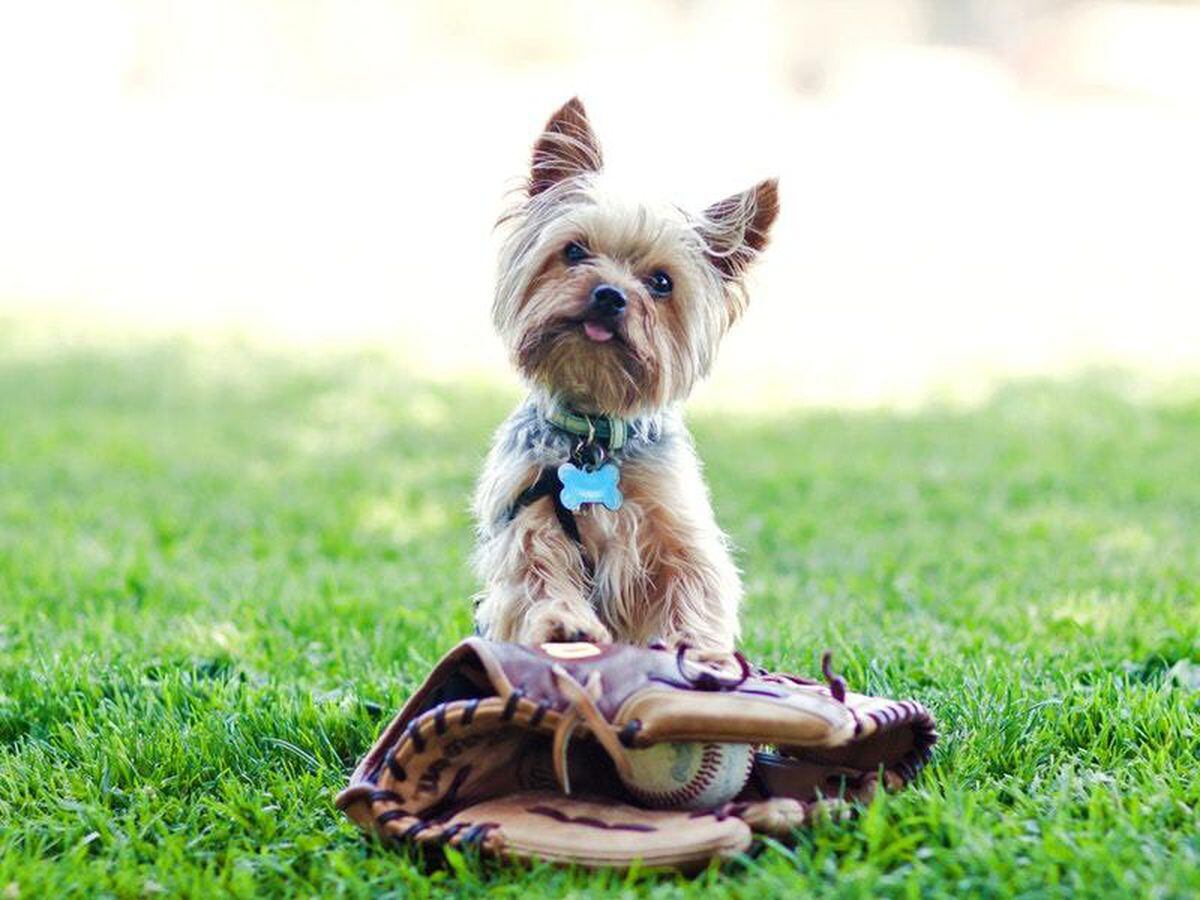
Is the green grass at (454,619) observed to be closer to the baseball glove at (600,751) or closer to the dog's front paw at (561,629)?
the baseball glove at (600,751)

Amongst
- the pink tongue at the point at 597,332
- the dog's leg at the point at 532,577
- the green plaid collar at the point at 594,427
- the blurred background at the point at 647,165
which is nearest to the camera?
the dog's leg at the point at 532,577

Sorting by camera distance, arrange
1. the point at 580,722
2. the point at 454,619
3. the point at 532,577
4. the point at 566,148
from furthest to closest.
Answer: the point at 454,619
the point at 566,148
the point at 532,577
the point at 580,722

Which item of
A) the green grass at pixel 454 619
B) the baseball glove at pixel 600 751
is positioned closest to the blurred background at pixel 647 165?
the green grass at pixel 454 619

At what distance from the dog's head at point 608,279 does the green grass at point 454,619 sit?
128 cm

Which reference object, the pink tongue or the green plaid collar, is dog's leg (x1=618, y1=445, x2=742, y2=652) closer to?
the green plaid collar

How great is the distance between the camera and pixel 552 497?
470 centimetres

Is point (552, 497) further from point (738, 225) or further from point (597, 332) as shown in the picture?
point (738, 225)

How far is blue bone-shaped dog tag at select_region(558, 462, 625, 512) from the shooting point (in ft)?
15.1

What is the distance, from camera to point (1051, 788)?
168 inches

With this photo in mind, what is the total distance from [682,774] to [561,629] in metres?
0.57

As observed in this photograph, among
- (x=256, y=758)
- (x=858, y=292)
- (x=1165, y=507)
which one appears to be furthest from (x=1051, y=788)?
(x=858, y=292)

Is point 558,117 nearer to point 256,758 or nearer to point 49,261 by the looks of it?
point 256,758

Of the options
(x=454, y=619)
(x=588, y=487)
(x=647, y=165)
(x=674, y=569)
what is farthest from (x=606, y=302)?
(x=647, y=165)

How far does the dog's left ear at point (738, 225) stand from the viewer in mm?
4977
